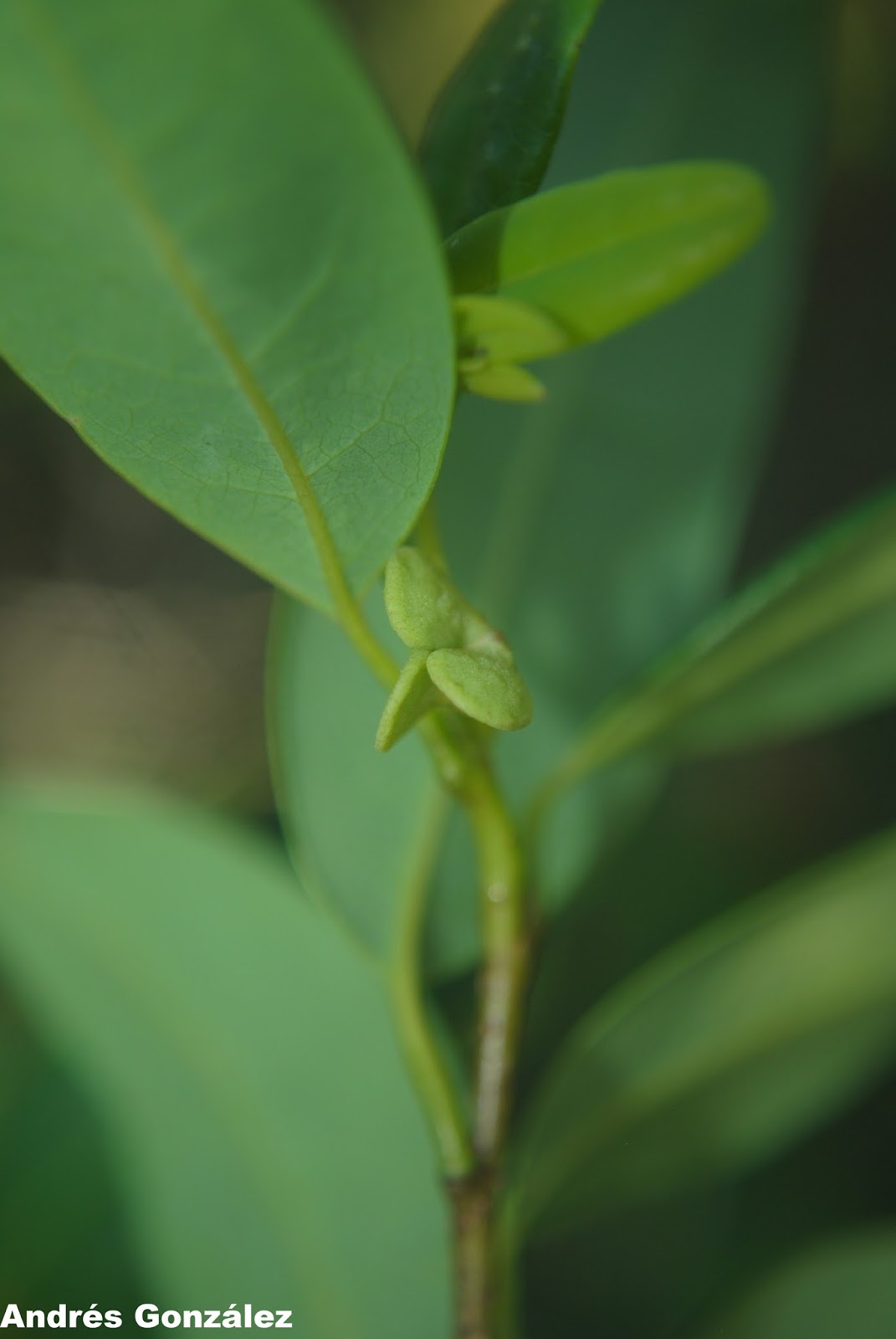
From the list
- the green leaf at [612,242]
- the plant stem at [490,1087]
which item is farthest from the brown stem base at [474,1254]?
the green leaf at [612,242]

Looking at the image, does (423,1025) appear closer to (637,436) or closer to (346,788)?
(346,788)

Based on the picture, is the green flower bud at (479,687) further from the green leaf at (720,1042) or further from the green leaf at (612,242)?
the green leaf at (720,1042)

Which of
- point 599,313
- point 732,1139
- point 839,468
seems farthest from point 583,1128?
point 839,468

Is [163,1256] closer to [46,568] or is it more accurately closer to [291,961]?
[291,961]

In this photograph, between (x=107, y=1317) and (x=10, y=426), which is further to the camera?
(x=10, y=426)

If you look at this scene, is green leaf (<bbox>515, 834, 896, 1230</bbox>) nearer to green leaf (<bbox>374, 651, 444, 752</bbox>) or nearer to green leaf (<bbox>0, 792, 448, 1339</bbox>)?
green leaf (<bbox>0, 792, 448, 1339</bbox>)

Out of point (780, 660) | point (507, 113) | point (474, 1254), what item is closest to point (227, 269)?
point (507, 113)

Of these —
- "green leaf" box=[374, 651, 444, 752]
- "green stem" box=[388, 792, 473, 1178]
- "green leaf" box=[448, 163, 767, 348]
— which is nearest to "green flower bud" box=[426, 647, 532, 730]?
"green leaf" box=[374, 651, 444, 752]
